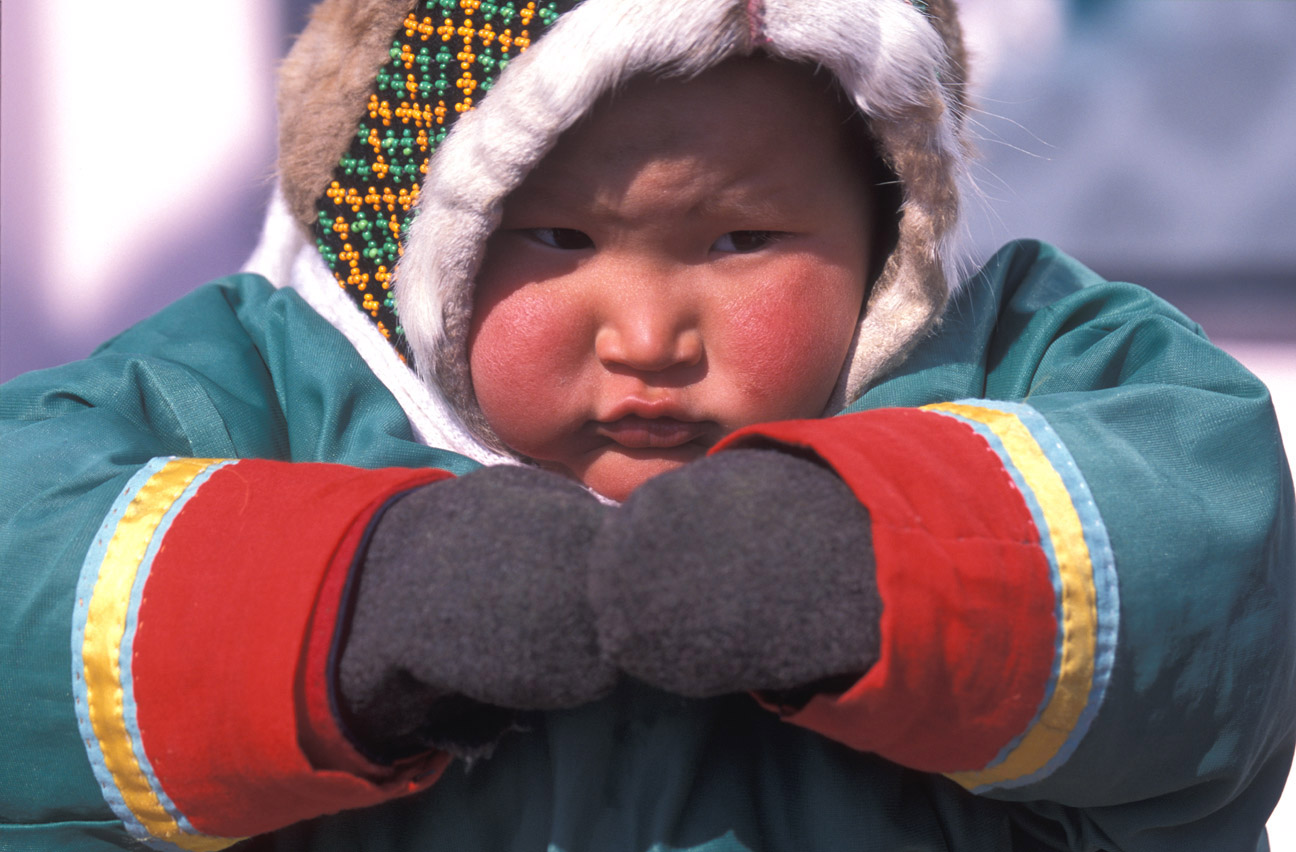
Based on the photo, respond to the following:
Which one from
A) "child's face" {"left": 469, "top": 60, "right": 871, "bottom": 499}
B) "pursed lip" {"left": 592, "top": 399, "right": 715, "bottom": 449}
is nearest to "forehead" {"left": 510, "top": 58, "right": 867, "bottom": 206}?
"child's face" {"left": 469, "top": 60, "right": 871, "bottom": 499}

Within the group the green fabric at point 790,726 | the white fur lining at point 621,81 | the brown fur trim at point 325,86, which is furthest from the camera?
the brown fur trim at point 325,86

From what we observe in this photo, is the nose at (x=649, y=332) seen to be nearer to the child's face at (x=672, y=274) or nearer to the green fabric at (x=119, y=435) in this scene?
the child's face at (x=672, y=274)

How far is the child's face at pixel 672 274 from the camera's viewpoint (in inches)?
35.3

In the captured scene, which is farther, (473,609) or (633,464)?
(633,464)

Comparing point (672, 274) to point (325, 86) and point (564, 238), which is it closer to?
point (564, 238)

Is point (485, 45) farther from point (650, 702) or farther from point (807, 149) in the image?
point (650, 702)

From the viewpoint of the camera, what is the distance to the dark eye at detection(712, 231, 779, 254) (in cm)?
94

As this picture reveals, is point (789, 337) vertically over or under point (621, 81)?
under

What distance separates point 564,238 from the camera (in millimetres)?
951

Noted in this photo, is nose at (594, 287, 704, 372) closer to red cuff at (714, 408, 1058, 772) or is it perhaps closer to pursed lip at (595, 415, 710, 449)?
pursed lip at (595, 415, 710, 449)

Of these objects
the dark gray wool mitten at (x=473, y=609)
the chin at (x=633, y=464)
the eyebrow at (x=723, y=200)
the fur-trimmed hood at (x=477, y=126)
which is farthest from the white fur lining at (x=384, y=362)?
the dark gray wool mitten at (x=473, y=609)

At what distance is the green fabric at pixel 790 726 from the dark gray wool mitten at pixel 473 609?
21 centimetres

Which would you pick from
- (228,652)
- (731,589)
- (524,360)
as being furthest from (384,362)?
(731,589)

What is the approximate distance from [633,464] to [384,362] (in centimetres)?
27
